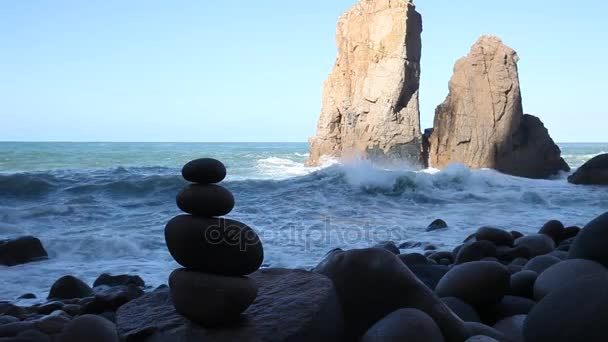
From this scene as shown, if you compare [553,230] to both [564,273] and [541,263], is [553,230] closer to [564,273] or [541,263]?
[541,263]

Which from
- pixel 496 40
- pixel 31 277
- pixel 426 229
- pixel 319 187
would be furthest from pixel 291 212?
pixel 496 40

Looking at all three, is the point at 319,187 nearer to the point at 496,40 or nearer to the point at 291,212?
the point at 291,212

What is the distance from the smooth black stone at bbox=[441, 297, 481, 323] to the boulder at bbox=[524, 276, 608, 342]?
0.91 meters

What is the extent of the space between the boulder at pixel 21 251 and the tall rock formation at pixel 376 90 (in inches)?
892

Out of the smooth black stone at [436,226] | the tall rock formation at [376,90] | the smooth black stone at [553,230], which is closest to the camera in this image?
the smooth black stone at [553,230]

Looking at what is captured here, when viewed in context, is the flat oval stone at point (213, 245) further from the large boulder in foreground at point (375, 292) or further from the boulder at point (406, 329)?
the boulder at point (406, 329)

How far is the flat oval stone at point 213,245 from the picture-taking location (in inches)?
107

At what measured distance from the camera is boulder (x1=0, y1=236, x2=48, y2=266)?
25.1 ft

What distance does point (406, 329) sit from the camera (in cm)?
248

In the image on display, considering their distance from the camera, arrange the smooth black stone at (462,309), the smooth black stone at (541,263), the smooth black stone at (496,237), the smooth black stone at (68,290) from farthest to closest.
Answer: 1. the smooth black stone at (496,237)
2. the smooth black stone at (68,290)
3. the smooth black stone at (541,263)
4. the smooth black stone at (462,309)

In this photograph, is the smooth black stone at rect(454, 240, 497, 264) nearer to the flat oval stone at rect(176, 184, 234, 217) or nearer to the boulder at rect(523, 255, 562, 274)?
the boulder at rect(523, 255, 562, 274)

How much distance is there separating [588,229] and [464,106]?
24834mm

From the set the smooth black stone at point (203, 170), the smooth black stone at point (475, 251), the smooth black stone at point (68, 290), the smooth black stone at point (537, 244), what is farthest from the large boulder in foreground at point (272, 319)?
the smooth black stone at point (537, 244)

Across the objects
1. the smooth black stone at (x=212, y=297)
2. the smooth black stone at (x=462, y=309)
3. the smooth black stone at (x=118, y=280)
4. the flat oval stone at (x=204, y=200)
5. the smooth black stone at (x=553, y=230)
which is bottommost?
the smooth black stone at (x=118, y=280)
